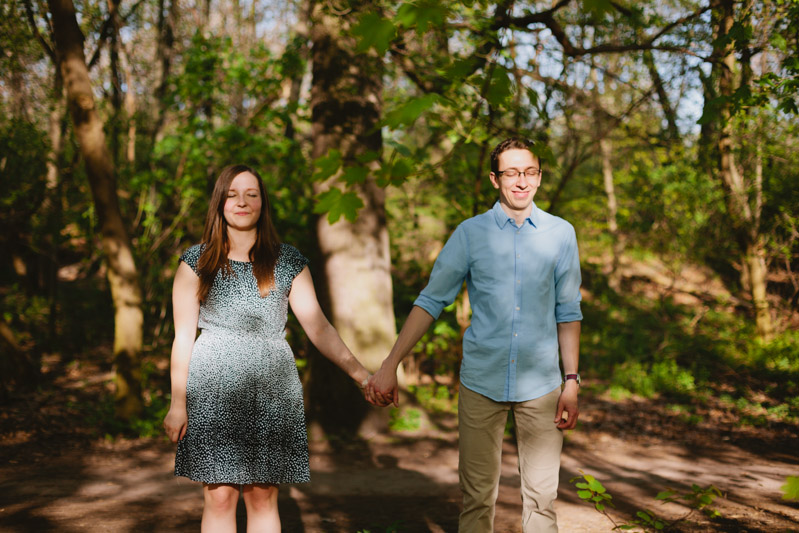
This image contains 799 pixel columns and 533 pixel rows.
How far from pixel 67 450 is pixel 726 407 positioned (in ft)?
28.1

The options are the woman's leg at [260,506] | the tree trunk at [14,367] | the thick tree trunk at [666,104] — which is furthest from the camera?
the thick tree trunk at [666,104]

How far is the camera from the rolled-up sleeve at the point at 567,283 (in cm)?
301

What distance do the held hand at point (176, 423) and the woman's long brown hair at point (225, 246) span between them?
1.67 ft

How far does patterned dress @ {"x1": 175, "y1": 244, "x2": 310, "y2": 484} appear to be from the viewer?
2754mm

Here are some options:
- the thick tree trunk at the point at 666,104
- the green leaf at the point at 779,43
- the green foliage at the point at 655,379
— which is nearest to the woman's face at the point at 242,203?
the green leaf at the point at 779,43

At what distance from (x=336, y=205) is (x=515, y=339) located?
1.07 metres

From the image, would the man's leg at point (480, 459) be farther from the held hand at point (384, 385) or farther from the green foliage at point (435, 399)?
the green foliage at point (435, 399)

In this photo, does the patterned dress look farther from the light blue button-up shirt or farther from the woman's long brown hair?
the light blue button-up shirt

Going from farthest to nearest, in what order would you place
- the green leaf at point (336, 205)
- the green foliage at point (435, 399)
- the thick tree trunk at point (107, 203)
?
the green foliage at point (435, 399) → the thick tree trunk at point (107, 203) → the green leaf at point (336, 205)

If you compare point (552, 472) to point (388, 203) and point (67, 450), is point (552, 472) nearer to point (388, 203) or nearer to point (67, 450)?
point (67, 450)

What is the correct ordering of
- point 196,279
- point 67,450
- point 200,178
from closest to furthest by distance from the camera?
1. point 196,279
2. point 67,450
3. point 200,178

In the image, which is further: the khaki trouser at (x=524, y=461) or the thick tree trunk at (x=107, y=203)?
the thick tree trunk at (x=107, y=203)

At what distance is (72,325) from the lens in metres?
11.4

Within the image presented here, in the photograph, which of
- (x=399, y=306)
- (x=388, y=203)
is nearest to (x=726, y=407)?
(x=399, y=306)
